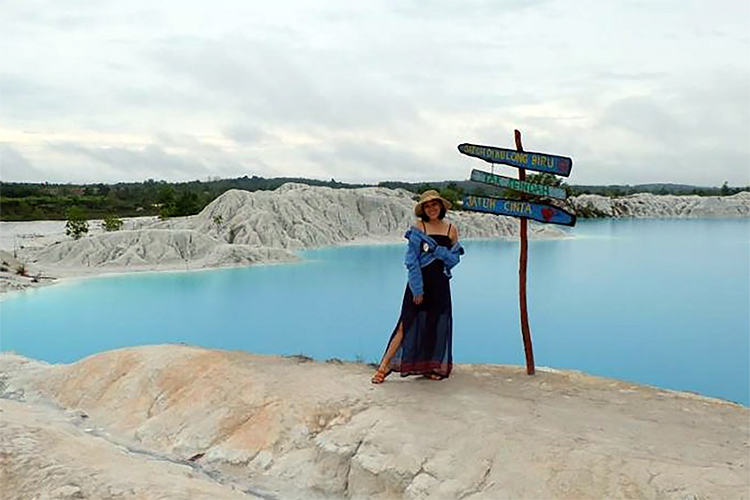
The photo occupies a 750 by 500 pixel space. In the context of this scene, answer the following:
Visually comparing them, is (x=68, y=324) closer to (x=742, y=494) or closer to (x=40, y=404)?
(x=40, y=404)

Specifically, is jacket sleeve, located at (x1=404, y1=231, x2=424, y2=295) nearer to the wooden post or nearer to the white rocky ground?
the white rocky ground

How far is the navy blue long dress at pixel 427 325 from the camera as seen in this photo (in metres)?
5.81

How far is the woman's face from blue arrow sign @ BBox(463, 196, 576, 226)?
0.48 meters

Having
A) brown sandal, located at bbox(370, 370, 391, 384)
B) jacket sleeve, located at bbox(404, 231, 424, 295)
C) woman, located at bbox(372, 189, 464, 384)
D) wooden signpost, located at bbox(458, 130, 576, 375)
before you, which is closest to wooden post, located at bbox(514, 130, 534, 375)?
wooden signpost, located at bbox(458, 130, 576, 375)

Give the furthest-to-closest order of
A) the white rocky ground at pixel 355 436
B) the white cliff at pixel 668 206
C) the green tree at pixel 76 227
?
the white cliff at pixel 668 206 < the green tree at pixel 76 227 < the white rocky ground at pixel 355 436

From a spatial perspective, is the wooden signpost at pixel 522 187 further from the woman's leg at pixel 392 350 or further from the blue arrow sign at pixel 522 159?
the woman's leg at pixel 392 350

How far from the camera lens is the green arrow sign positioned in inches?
244

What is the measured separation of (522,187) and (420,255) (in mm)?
1130

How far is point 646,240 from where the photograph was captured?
40.0 metres

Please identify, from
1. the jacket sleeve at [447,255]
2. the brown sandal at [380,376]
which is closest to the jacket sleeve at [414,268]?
the jacket sleeve at [447,255]

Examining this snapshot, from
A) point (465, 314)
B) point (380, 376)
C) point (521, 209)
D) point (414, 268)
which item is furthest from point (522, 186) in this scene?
point (465, 314)

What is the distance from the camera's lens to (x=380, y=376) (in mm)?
5816


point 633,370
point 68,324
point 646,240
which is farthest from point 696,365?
point 646,240

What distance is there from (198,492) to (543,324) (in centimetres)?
1236
